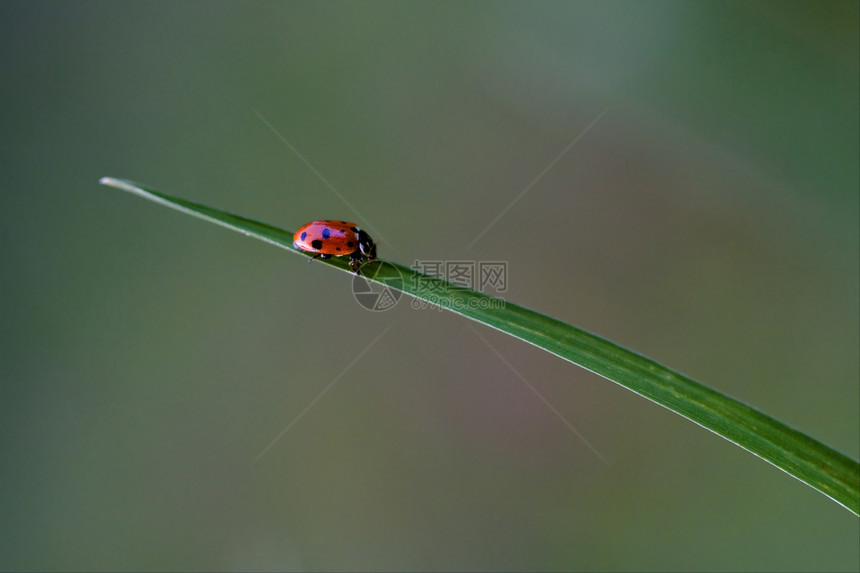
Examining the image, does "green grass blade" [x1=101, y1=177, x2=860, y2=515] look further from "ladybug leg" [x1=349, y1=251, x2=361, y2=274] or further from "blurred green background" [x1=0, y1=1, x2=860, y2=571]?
"blurred green background" [x1=0, y1=1, x2=860, y2=571]

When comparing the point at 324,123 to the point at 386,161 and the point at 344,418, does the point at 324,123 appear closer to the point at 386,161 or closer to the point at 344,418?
the point at 386,161

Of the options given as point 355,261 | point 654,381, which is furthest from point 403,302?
point 654,381

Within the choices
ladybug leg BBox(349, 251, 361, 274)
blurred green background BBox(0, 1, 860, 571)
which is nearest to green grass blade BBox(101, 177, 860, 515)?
ladybug leg BBox(349, 251, 361, 274)

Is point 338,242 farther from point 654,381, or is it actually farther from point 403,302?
point 654,381

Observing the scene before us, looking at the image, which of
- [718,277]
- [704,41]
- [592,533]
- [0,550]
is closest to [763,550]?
[592,533]

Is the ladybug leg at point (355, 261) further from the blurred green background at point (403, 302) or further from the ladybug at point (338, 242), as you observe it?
the blurred green background at point (403, 302)

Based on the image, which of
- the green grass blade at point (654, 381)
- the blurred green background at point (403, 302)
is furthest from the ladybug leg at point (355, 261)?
the blurred green background at point (403, 302)
